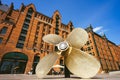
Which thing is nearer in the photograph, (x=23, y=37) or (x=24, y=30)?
(x=23, y=37)

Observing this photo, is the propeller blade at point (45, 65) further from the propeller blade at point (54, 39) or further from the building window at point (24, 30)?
the building window at point (24, 30)

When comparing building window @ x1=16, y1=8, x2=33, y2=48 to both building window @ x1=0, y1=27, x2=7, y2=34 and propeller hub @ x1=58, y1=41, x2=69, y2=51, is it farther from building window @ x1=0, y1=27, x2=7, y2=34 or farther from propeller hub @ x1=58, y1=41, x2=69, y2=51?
propeller hub @ x1=58, y1=41, x2=69, y2=51

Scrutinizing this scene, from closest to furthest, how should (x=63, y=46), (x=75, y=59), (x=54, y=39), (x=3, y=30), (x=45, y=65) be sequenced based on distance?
(x=75, y=59), (x=45, y=65), (x=63, y=46), (x=54, y=39), (x=3, y=30)

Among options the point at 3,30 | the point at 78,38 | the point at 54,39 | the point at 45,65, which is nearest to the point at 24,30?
the point at 3,30

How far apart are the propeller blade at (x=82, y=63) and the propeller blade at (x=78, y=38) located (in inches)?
20.8

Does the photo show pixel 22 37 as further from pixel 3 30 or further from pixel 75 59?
pixel 75 59

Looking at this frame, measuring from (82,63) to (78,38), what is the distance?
201 cm

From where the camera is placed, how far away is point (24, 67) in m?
22.5

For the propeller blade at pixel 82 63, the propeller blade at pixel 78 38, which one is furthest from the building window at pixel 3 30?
the propeller blade at pixel 82 63

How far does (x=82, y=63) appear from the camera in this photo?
6.43m

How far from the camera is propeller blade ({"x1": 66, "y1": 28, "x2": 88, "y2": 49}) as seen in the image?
712 cm

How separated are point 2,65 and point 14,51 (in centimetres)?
381

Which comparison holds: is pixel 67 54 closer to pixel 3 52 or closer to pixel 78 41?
pixel 78 41

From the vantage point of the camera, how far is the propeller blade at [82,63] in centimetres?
599
